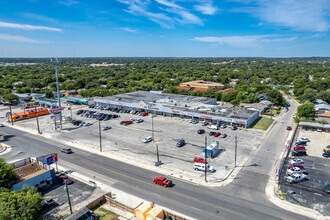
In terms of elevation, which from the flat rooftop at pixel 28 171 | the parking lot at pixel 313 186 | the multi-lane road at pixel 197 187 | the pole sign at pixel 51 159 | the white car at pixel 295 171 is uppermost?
the pole sign at pixel 51 159

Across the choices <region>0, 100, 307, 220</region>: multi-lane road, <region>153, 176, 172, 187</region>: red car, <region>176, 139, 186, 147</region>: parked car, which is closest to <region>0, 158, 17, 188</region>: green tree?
<region>0, 100, 307, 220</region>: multi-lane road

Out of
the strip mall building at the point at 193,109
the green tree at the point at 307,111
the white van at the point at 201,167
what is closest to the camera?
the white van at the point at 201,167

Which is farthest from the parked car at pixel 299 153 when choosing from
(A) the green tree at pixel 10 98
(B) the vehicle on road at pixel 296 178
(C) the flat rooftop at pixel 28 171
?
(A) the green tree at pixel 10 98

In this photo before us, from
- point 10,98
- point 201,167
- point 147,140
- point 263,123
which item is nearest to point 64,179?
point 147,140

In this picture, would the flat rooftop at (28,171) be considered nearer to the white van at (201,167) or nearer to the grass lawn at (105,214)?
the grass lawn at (105,214)

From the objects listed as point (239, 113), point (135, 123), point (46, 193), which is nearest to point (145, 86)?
point (135, 123)

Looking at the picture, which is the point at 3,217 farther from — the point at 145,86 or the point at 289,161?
the point at 145,86
